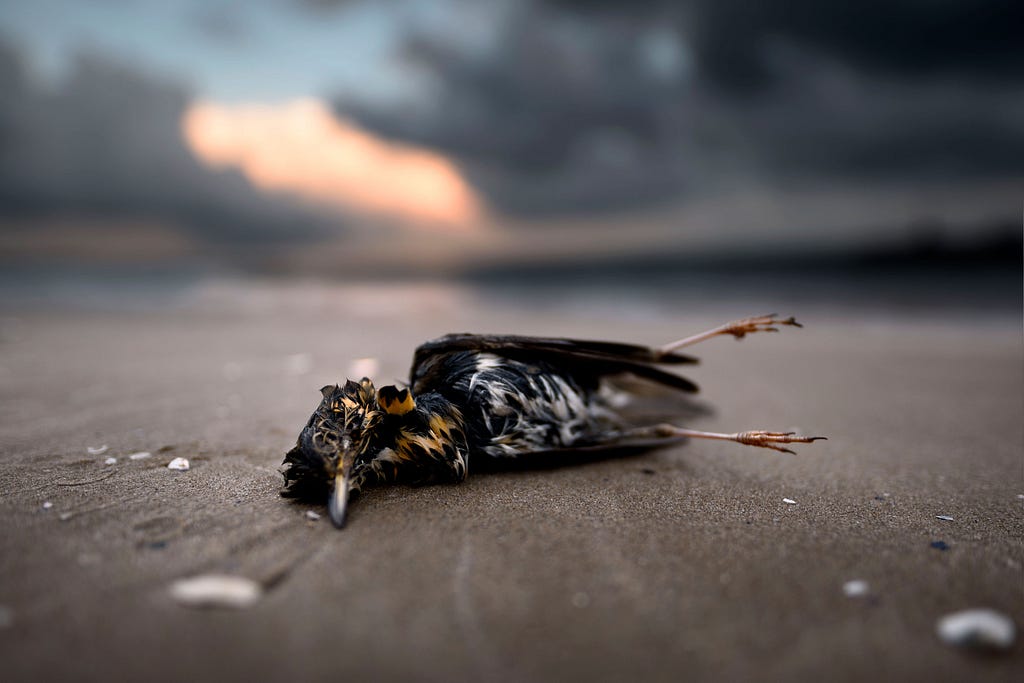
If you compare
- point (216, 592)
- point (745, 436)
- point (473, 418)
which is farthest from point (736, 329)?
point (216, 592)

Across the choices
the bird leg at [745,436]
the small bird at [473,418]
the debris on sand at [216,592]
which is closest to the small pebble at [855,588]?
the bird leg at [745,436]

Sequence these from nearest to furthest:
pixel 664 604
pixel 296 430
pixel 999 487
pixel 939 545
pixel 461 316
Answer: pixel 664 604, pixel 939 545, pixel 999 487, pixel 296 430, pixel 461 316

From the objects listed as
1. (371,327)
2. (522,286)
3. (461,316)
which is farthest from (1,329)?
(522,286)

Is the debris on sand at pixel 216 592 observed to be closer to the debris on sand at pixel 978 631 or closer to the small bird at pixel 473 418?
the small bird at pixel 473 418

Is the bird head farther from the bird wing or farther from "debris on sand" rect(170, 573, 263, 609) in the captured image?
the bird wing

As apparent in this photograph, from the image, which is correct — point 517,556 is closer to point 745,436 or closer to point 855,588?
point 855,588

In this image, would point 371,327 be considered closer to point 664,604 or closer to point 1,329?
point 1,329
